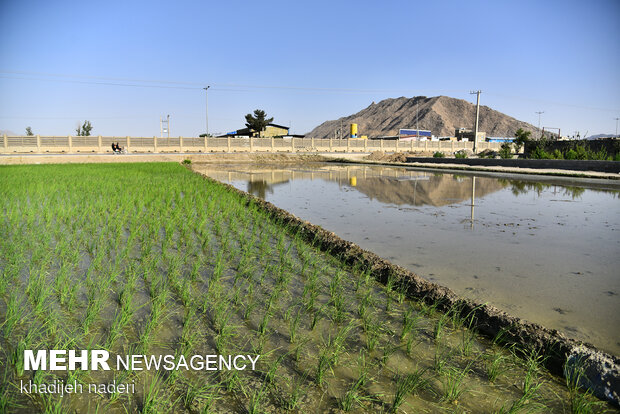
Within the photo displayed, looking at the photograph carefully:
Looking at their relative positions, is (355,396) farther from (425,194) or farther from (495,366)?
(425,194)

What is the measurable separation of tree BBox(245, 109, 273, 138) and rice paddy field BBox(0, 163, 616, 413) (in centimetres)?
6592

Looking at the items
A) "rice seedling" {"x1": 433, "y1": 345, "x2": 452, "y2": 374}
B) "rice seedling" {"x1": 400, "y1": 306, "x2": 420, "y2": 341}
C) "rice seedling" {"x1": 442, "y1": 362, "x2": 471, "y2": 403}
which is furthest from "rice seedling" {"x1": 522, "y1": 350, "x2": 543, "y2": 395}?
"rice seedling" {"x1": 400, "y1": 306, "x2": 420, "y2": 341}

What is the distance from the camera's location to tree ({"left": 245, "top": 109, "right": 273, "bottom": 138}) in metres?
69.6

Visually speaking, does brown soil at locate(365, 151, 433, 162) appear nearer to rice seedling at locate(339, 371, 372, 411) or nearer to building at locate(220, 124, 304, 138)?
building at locate(220, 124, 304, 138)

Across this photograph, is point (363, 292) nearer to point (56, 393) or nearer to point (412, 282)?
point (412, 282)

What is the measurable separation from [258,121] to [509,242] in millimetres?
66456

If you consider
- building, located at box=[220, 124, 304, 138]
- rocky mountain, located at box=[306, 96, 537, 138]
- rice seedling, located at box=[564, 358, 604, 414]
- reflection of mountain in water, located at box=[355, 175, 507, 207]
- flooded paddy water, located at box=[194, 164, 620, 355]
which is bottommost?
rice seedling, located at box=[564, 358, 604, 414]

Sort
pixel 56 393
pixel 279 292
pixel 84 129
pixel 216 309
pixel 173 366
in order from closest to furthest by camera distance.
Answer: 1. pixel 56 393
2. pixel 173 366
3. pixel 216 309
4. pixel 279 292
5. pixel 84 129

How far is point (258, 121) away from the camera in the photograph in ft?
228

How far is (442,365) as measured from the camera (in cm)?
254

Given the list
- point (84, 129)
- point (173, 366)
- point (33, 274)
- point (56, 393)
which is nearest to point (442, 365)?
point (173, 366)

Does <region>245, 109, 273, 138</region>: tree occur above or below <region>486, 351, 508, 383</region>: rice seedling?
above

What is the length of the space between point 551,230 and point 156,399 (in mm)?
7268

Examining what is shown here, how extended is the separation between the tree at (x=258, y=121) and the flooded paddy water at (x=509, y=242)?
59072mm
